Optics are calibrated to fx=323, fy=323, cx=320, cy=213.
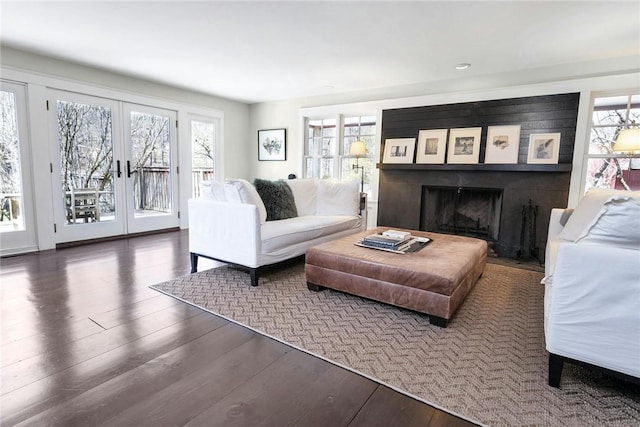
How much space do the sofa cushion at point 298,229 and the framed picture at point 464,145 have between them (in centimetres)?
158

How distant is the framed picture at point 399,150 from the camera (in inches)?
180

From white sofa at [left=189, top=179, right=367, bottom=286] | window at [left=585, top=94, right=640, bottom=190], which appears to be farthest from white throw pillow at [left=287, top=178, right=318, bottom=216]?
window at [left=585, top=94, right=640, bottom=190]

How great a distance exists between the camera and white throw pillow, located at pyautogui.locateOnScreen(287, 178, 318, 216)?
159 inches

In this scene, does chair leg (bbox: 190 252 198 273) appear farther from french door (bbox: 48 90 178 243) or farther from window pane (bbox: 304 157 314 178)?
window pane (bbox: 304 157 314 178)

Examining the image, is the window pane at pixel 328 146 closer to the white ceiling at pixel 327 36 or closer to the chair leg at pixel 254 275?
the white ceiling at pixel 327 36

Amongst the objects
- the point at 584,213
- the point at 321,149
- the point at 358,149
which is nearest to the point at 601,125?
the point at 584,213

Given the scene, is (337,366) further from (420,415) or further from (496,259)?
(496,259)

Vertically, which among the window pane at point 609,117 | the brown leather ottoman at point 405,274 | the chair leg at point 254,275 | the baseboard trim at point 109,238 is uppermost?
the window pane at point 609,117

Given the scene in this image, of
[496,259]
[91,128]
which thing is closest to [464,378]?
[496,259]

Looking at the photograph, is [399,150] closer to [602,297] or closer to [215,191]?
[215,191]

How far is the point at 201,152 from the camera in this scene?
569 cm

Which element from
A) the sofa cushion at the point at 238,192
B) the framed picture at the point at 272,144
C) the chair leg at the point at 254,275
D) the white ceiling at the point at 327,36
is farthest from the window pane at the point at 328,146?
the chair leg at the point at 254,275

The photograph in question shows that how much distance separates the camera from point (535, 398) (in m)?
1.42

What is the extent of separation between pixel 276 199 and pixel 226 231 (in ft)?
2.96
